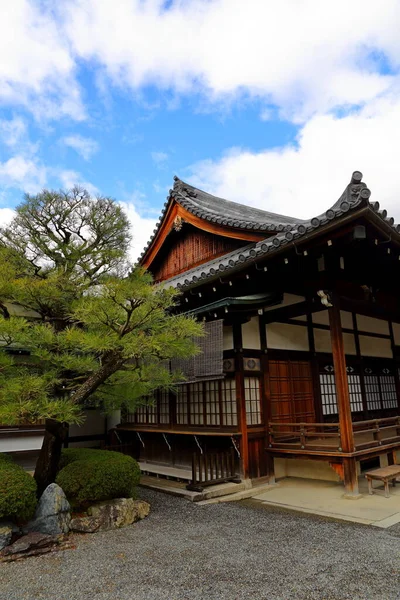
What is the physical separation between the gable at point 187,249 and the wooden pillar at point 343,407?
368 centimetres

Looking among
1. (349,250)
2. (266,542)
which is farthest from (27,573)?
(349,250)

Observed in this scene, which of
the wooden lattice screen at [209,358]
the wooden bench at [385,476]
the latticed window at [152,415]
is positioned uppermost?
the wooden lattice screen at [209,358]

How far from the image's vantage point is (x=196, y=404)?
899 cm

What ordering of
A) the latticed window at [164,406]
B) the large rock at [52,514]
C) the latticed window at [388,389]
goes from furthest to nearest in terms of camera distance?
the latticed window at [388,389] → the latticed window at [164,406] → the large rock at [52,514]

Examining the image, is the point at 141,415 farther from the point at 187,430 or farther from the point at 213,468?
the point at 213,468

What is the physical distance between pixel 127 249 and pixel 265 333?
336 cm

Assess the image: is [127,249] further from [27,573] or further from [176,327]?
[27,573]

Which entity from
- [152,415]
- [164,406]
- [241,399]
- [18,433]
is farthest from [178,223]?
[18,433]

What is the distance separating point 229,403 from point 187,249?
583 centimetres

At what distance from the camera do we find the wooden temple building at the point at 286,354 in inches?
269

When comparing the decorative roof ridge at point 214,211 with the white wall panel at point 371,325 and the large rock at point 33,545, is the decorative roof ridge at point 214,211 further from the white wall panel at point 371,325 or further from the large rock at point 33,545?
the large rock at point 33,545

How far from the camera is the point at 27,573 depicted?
169 inches

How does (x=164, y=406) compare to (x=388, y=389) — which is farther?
(x=388, y=389)

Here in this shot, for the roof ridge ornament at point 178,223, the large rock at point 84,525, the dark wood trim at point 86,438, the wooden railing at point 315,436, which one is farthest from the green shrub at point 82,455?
the roof ridge ornament at point 178,223
